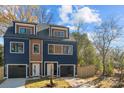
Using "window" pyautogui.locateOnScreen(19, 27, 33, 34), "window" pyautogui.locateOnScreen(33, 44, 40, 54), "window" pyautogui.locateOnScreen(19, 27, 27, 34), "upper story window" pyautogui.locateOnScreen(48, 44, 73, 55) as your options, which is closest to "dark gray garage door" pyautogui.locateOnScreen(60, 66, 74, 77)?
"upper story window" pyautogui.locateOnScreen(48, 44, 73, 55)

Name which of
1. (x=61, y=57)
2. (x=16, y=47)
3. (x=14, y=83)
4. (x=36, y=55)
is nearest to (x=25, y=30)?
(x=16, y=47)

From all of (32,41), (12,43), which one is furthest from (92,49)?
(12,43)

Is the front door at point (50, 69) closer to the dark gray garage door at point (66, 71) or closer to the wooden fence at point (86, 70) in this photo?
the dark gray garage door at point (66, 71)

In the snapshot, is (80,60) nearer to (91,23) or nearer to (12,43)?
(91,23)

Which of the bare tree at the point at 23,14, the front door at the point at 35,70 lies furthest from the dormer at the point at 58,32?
the front door at the point at 35,70

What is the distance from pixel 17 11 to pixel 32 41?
128 centimetres

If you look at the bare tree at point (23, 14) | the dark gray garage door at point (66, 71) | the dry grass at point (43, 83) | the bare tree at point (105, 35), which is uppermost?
the bare tree at point (23, 14)

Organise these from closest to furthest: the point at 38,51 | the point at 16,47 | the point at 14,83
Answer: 1. the point at 14,83
2. the point at 16,47
3. the point at 38,51

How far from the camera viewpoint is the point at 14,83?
11.1 metres

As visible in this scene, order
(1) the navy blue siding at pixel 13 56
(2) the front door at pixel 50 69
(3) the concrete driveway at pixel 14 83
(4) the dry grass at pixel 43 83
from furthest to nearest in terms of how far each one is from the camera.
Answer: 1. (2) the front door at pixel 50 69
2. (1) the navy blue siding at pixel 13 56
3. (4) the dry grass at pixel 43 83
4. (3) the concrete driveway at pixel 14 83

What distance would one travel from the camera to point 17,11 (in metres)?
11.7

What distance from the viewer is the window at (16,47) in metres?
11.6

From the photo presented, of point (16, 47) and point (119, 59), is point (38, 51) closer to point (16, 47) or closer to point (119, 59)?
point (16, 47)

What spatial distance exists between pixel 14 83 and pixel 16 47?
1.39 metres
